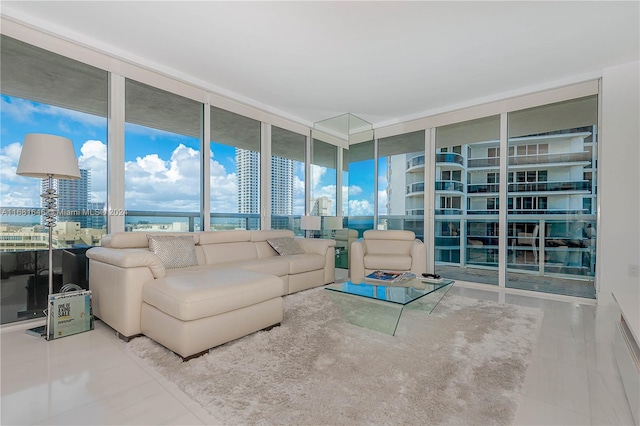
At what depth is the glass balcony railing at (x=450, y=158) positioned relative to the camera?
15.5 ft

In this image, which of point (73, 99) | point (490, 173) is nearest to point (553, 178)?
point (490, 173)

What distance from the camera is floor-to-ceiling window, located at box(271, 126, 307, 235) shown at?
200 inches

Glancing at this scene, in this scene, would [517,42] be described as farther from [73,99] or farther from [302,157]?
[73,99]

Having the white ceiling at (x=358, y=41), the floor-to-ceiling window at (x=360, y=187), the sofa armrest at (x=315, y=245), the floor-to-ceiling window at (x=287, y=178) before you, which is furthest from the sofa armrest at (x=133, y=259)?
the floor-to-ceiling window at (x=360, y=187)

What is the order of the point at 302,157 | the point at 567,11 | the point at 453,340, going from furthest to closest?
1. the point at 302,157
2. the point at 567,11
3. the point at 453,340

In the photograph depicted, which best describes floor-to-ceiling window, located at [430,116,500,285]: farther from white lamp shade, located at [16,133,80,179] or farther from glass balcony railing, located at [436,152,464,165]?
white lamp shade, located at [16,133,80,179]

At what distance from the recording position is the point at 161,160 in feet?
12.3

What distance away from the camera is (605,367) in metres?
1.97

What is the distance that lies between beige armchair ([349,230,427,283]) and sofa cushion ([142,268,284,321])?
68.9 inches

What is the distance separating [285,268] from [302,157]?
2.62 m

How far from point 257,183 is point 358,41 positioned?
8.56 feet

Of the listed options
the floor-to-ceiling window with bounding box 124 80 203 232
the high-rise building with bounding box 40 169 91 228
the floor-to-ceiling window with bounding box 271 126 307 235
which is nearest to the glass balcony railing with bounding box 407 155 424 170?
the floor-to-ceiling window with bounding box 271 126 307 235

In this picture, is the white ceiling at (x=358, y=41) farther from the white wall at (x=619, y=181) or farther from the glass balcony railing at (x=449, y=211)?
the glass balcony railing at (x=449, y=211)

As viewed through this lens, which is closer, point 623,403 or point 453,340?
point 623,403
